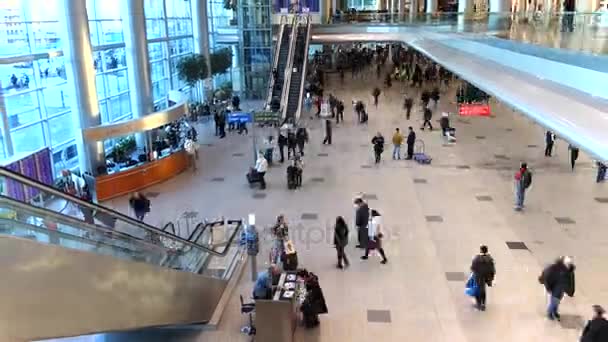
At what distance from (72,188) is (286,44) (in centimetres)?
1989

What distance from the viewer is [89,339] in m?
7.86

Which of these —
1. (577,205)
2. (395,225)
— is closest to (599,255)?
(577,205)

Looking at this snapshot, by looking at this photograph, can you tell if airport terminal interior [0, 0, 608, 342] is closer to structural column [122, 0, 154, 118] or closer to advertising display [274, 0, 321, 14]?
structural column [122, 0, 154, 118]

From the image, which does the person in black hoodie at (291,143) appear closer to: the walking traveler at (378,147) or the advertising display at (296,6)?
the walking traveler at (378,147)

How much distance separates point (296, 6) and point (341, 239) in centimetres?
2992

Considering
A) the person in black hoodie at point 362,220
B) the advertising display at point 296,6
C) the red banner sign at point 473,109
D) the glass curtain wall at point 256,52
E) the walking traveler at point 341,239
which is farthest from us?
the advertising display at point 296,6

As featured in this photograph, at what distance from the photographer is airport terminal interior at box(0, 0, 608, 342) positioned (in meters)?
5.39

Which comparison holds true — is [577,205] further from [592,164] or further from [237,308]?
[237,308]

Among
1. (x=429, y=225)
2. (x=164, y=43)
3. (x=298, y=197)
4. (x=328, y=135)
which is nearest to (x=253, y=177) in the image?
(x=298, y=197)

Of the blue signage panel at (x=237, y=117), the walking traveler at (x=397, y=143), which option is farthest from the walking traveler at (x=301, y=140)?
the blue signage panel at (x=237, y=117)

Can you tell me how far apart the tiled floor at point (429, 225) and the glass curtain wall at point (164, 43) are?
5622 mm

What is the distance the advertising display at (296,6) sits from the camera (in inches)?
1406

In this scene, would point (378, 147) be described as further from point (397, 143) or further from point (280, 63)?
point (280, 63)

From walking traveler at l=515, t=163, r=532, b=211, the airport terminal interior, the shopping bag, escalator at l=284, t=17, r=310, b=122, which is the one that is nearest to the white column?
the airport terminal interior
